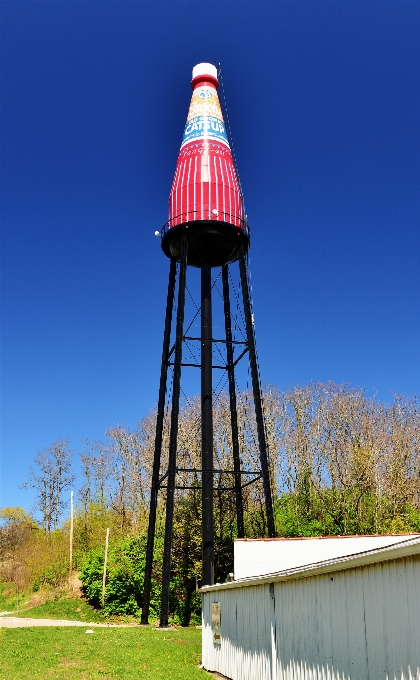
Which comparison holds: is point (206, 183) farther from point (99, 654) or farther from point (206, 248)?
point (99, 654)

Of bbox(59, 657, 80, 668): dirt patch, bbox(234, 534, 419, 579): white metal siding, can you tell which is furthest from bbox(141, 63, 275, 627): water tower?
bbox(59, 657, 80, 668): dirt patch

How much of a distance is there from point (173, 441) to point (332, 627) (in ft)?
38.7

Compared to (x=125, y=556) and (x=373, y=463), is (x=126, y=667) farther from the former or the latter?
(x=373, y=463)

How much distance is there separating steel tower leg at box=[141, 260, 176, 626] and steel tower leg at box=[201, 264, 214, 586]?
1.25m

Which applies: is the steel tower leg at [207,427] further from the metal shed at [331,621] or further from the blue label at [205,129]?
the metal shed at [331,621]

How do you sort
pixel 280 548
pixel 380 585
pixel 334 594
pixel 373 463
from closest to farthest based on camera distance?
pixel 380 585 < pixel 334 594 < pixel 280 548 < pixel 373 463

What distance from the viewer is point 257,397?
20.8 meters

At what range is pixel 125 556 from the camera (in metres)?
29.5

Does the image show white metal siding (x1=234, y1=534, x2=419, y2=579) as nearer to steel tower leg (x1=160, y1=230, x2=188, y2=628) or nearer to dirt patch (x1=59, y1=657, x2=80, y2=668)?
steel tower leg (x1=160, y1=230, x2=188, y2=628)

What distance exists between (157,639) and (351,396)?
920 inches

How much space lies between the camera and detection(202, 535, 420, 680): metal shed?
691 cm

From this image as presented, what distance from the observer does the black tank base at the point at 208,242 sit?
73.0ft

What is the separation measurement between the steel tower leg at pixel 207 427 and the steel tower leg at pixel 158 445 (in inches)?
49.2

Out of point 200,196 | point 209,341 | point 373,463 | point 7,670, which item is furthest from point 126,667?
point 373,463
